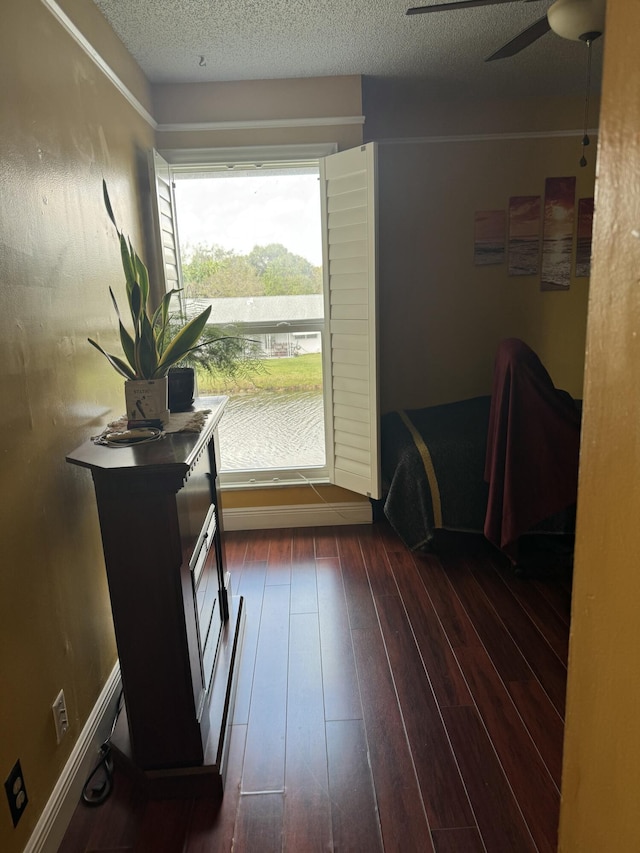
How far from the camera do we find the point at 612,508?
22.2 inches

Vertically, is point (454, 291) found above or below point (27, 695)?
above

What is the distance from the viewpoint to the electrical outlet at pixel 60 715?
1533mm

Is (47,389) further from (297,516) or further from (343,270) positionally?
(297,516)

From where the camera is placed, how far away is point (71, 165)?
1.81 m

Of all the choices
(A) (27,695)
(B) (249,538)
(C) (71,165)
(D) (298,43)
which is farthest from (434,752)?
(D) (298,43)

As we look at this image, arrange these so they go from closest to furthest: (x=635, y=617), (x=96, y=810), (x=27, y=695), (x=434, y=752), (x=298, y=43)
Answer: (x=635, y=617) → (x=27, y=695) → (x=96, y=810) → (x=434, y=752) → (x=298, y=43)

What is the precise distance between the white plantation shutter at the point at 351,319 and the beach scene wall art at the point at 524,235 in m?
1.17

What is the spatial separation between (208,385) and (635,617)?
298cm

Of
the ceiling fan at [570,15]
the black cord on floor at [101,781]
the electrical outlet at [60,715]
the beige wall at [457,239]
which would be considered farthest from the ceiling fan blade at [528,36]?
the black cord on floor at [101,781]

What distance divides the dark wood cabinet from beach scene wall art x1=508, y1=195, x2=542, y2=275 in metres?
2.54

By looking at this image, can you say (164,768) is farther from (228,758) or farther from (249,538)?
(249,538)

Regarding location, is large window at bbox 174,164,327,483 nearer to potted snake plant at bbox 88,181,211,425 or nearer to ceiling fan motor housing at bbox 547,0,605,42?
potted snake plant at bbox 88,181,211,425

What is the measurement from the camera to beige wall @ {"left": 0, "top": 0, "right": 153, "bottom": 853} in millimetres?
1365

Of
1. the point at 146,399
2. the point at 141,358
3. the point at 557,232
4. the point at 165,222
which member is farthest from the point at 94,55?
the point at 557,232
